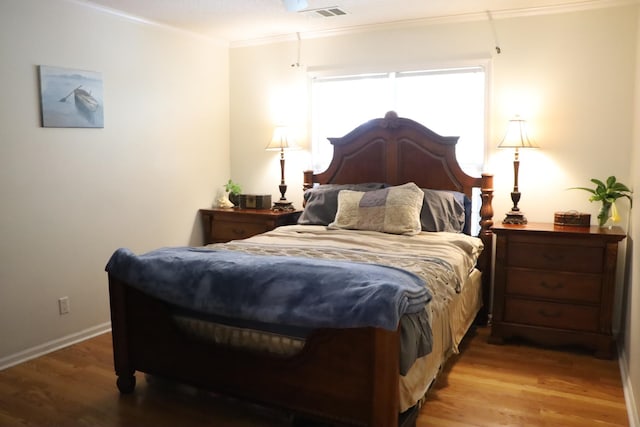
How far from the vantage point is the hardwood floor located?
2.56 m

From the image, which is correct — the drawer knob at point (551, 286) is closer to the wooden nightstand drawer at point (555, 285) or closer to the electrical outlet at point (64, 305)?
the wooden nightstand drawer at point (555, 285)

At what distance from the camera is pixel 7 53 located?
3.21m

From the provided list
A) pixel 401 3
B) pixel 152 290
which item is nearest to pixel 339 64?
pixel 401 3

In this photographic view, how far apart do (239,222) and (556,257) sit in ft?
8.27

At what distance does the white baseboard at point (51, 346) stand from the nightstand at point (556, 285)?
9.17ft

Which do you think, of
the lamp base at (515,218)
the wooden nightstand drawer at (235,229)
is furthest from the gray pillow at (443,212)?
the wooden nightstand drawer at (235,229)

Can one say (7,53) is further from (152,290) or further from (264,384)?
(264,384)

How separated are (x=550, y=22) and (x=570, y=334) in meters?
2.17

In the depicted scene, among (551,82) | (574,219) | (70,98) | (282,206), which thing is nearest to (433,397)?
(574,219)

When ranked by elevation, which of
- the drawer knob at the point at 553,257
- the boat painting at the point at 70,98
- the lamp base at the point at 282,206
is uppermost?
the boat painting at the point at 70,98

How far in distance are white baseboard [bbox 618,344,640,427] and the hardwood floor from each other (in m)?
0.03

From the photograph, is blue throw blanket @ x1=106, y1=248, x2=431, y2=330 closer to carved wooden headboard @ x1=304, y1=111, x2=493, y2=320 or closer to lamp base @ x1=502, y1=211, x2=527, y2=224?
lamp base @ x1=502, y1=211, x2=527, y2=224

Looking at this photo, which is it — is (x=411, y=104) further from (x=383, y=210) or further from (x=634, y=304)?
(x=634, y=304)

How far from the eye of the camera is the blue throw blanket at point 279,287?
205 cm
